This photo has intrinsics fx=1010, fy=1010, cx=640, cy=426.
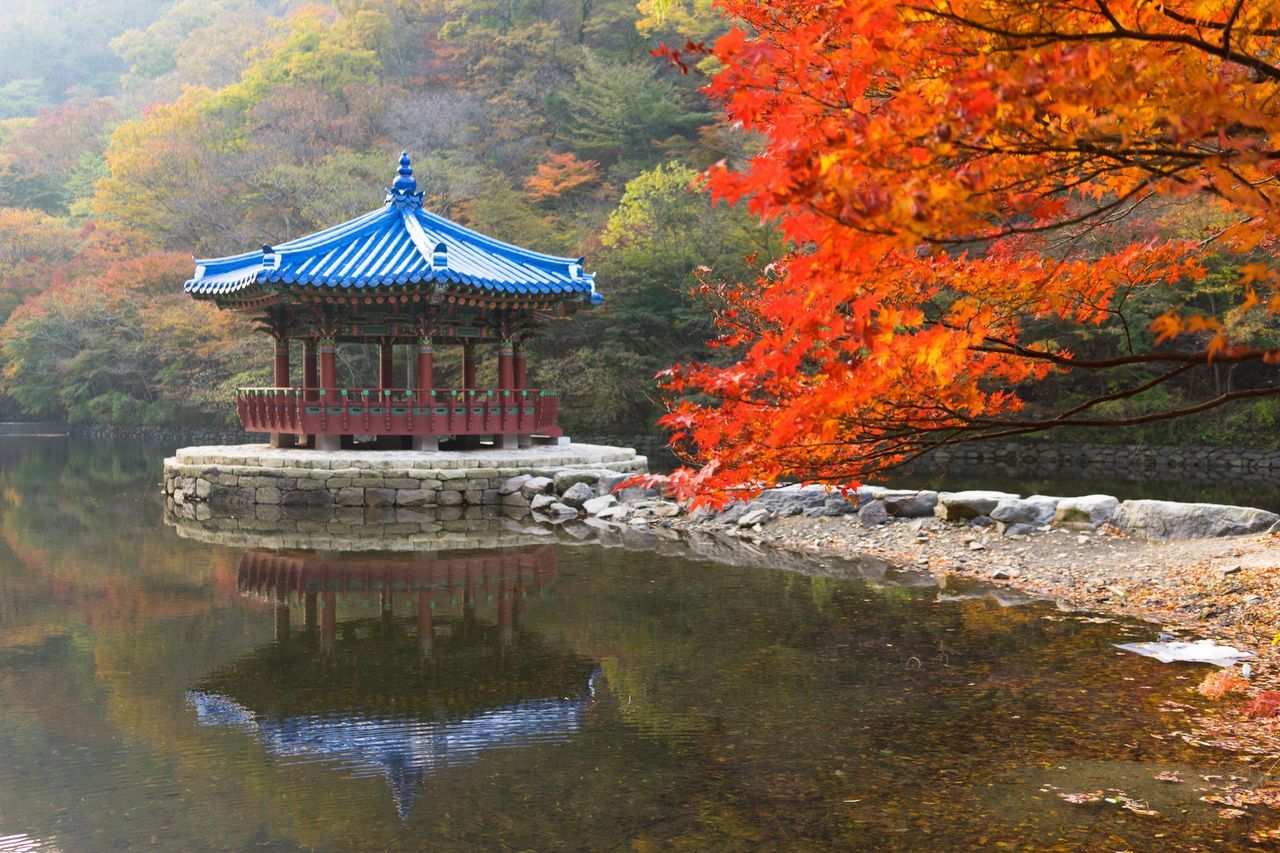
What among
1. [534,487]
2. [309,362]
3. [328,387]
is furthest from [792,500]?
[309,362]

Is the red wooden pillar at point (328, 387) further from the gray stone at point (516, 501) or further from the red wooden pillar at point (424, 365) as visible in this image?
the gray stone at point (516, 501)

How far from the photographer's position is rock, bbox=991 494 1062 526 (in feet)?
33.4

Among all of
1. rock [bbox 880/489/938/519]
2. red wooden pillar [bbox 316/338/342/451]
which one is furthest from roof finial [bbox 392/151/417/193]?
rock [bbox 880/489/938/519]

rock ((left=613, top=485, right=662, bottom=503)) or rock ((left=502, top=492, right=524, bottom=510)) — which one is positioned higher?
rock ((left=613, top=485, right=662, bottom=503))

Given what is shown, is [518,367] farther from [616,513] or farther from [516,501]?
[616,513]

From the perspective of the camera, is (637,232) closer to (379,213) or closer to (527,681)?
(379,213)

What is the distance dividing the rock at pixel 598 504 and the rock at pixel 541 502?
1.79ft

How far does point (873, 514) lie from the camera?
36.8 ft

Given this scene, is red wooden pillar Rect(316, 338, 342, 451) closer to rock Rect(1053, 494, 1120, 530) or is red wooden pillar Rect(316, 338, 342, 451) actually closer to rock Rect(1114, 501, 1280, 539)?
rock Rect(1053, 494, 1120, 530)

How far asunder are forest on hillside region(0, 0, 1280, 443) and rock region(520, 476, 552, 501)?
26.7 feet

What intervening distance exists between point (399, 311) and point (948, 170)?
Answer: 13484 mm

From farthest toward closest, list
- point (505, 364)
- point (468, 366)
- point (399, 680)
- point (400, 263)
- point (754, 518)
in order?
point (468, 366) → point (505, 364) → point (400, 263) → point (754, 518) → point (399, 680)

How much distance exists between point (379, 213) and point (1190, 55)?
15271mm

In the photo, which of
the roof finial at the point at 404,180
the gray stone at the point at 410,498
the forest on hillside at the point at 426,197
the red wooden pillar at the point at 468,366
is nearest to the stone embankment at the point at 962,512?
the gray stone at the point at 410,498
